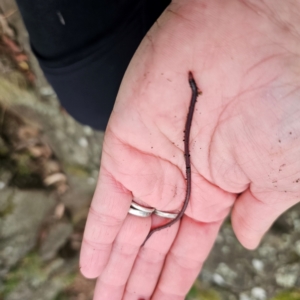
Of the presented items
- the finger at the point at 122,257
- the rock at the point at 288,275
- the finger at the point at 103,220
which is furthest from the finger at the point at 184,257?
the rock at the point at 288,275

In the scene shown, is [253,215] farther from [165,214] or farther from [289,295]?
[289,295]

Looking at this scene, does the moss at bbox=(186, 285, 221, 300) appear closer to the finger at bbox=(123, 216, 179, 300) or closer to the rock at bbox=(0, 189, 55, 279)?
the finger at bbox=(123, 216, 179, 300)

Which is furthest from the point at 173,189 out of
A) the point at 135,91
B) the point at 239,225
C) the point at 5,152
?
the point at 5,152

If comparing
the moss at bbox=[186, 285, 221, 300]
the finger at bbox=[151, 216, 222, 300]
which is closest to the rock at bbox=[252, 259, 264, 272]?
the moss at bbox=[186, 285, 221, 300]

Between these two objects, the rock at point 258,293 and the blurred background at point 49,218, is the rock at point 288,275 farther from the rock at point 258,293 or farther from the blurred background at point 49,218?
the rock at point 258,293

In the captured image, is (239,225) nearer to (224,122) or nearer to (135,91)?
(224,122)
